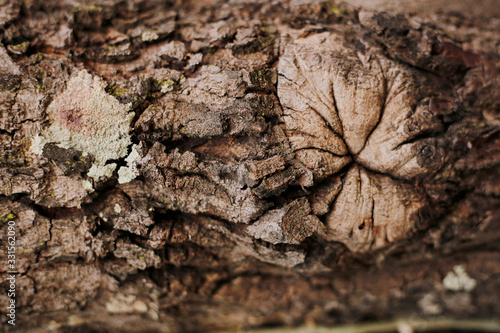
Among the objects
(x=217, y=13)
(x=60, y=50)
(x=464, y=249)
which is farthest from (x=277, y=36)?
(x=464, y=249)

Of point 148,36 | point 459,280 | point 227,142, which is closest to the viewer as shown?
point 227,142

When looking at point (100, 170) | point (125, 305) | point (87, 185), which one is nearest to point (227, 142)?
point (100, 170)

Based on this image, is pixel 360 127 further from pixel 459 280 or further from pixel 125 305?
pixel 125 305

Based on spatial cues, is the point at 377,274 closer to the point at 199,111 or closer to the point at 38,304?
the point at 199,111

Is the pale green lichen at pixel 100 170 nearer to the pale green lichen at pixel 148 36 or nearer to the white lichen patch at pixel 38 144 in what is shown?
the white lichen patch at pixel 38 144

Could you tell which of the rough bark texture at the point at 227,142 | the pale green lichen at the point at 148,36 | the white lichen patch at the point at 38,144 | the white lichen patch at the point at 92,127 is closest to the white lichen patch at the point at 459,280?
Result: the rough bark texture at the point at 227,142
